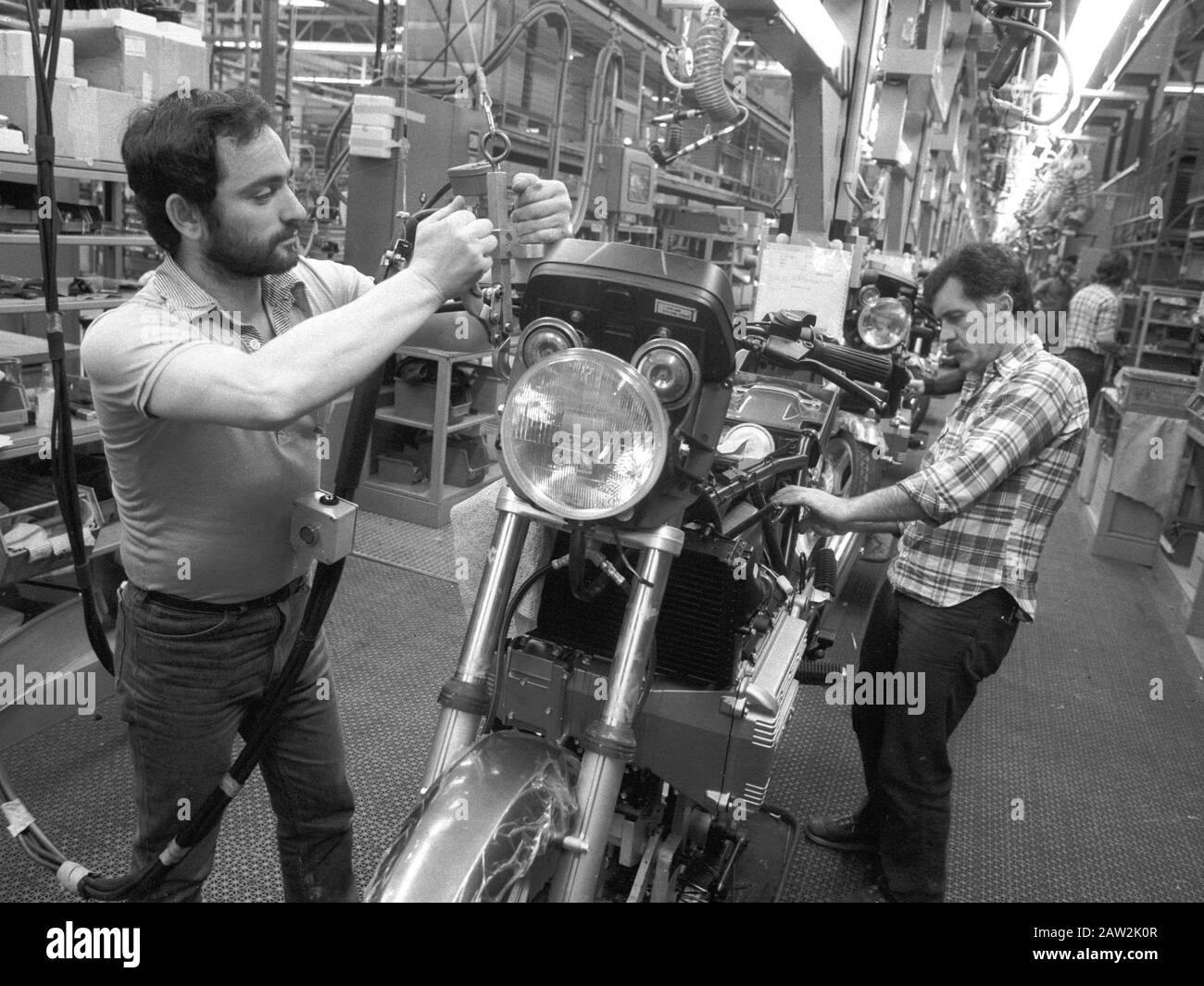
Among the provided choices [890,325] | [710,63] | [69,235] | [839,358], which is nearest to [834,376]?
[839,358]

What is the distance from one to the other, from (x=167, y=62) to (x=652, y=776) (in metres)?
3.02

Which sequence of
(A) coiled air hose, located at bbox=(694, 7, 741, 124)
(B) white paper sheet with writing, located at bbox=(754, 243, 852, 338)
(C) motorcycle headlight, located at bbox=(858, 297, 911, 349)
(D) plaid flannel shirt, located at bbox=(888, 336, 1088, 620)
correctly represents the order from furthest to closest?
(A) coiled air hose, located at bbox=(694, 7, 741, 124), (B) white paper sheet with writing, located at bbox=(754, 243, 852, 338), (C) motorcycle headlight, located at bbox=(858, 297, 911, 349), (D) plaid flannel shirt, located at bbox=(888, 336, 1088, 620)

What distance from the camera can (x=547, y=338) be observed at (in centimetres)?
138

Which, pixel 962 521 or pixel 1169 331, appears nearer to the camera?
pixel 962 521

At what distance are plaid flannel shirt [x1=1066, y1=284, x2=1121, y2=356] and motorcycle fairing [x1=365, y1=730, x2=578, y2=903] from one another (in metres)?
8.07

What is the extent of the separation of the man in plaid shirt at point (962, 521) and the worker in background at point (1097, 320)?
6.44 meters

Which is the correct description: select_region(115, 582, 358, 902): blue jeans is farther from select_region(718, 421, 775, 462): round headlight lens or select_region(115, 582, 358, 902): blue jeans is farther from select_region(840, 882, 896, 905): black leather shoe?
select_region(840, 882, 896, 905): black leather shoe

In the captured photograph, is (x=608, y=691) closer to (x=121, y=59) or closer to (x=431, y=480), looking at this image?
(x=121, y=59)

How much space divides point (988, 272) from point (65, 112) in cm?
284

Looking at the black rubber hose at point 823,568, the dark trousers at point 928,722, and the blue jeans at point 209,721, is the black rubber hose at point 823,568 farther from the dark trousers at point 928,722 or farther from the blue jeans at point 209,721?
the blue jeans at point 209,721

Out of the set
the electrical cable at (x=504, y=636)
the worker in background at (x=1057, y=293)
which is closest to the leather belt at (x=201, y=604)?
the electrical cable at (x=504, y=636)

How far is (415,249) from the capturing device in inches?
50.6

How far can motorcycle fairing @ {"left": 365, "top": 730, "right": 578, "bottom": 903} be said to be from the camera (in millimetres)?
1165

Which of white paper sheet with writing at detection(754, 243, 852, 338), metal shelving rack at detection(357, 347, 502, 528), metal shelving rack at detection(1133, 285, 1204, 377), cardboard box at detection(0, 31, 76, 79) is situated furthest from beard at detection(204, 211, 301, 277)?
metal shelving rack at detection(1133, 285, 1204, 377)
